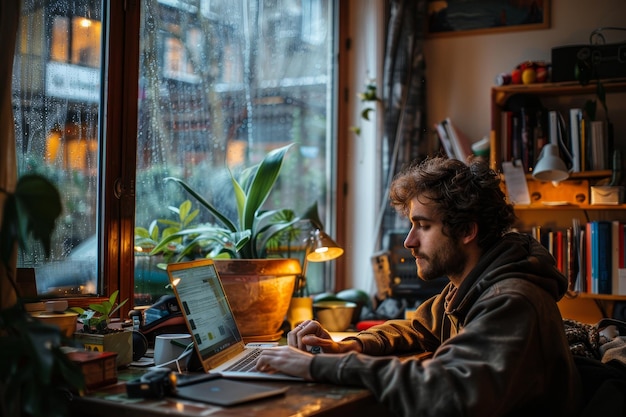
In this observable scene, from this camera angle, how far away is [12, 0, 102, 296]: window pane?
2.21 meters

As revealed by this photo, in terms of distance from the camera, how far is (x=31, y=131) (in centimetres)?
222

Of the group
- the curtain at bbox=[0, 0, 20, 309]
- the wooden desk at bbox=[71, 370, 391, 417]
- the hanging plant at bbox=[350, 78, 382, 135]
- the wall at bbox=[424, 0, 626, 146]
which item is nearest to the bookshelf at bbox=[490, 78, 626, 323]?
the wall at bbox=[424, 0, 626, 146]

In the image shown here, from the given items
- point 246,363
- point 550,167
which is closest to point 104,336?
point 246,363

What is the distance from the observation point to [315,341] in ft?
6.93

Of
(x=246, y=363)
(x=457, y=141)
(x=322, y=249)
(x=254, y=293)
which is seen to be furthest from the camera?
(x=457, y=141)

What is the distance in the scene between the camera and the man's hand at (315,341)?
6.94 ft

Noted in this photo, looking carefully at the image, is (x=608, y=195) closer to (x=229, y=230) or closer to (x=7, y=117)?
(x=229, y=230)

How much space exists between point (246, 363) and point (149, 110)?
1106 mm

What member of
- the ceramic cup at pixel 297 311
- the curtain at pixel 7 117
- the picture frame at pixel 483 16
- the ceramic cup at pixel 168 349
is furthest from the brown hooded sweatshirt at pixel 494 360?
the picture frame at pixel 483 16

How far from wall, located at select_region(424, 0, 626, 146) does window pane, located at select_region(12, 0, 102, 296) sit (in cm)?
203

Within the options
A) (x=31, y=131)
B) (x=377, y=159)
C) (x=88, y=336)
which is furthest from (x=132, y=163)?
(x=377, y=159)

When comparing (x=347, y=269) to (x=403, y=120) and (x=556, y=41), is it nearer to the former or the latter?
(x=403, y=120)

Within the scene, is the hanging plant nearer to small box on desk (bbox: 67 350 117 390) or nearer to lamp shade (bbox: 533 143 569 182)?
lamp shade (bbox: 533 143 569 182)

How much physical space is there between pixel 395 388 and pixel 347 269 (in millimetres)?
2274
